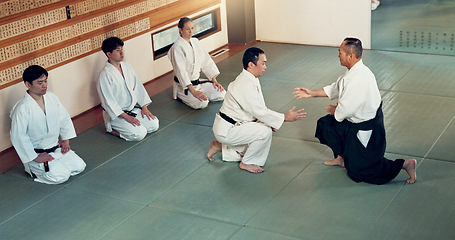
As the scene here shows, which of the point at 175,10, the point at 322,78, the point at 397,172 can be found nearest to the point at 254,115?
the point at 397,172

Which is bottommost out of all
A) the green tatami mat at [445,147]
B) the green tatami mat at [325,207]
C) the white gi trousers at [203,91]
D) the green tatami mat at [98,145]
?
the green tatami mat at [325,207]

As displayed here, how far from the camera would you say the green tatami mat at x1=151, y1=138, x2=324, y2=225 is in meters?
4.13

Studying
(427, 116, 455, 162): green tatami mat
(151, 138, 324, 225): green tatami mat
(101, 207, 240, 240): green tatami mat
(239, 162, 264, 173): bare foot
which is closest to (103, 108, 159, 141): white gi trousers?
(151, 138, 324, 225): green tatami mat

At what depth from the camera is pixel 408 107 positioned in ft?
18.8

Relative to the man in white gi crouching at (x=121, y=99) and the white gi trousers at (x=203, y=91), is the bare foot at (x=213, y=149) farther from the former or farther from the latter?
the white gi trousers at (x=203, y=91)

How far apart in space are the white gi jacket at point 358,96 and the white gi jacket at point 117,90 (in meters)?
2.13

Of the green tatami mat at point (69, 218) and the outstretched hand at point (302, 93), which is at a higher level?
the outstretched hand at point (302, 93)

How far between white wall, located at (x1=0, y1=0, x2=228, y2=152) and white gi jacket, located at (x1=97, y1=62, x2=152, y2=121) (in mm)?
493

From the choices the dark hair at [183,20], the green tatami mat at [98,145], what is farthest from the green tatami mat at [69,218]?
the dark hair at [183,20]

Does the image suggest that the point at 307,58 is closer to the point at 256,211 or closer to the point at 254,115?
the point at 254,115

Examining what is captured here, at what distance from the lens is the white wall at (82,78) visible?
5.19 metres

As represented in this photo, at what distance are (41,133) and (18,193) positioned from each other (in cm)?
50

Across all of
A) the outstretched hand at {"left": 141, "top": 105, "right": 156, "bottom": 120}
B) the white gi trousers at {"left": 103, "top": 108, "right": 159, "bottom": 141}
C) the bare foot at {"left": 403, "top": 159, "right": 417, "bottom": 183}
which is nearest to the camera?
the bare foot at {"left": 403, "top": 159, "right": 417, "bottom": 183}

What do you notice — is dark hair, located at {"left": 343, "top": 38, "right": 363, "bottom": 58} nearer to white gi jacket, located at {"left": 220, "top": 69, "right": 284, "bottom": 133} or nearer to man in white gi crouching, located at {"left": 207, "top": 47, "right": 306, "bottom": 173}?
man in white gi crouching, located at {"left": 207, "top": 47, "right": 306, "bottom": 173}
